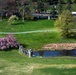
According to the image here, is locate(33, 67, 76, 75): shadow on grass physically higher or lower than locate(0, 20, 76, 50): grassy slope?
higher

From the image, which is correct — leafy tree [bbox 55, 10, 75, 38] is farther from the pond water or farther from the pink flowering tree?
the pink flowering tree

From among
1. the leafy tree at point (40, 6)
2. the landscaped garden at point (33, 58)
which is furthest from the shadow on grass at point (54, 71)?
the leafy tree at point (40, 6)

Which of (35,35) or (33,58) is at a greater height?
→ (33,58)

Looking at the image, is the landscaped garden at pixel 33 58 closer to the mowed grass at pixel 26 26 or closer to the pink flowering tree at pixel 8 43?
the mowed grass at pixel 26 26

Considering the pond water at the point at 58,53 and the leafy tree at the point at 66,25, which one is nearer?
the pond water at the point at 58,53

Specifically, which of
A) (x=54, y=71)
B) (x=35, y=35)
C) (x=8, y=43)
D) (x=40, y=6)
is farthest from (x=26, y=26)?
(x=54, y=71)

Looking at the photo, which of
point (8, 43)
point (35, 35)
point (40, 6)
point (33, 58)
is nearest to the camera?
point (33, 58)

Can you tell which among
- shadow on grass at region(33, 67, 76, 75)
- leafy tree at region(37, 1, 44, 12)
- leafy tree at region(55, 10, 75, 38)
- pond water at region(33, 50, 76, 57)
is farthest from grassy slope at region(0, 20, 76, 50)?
shadow on grass at region(33, 67, 76, 75)

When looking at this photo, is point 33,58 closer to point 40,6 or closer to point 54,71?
point 54,71

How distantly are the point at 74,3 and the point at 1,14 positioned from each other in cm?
3377

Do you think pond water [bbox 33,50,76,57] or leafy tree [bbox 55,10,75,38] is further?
leafy tree [bbox 55,10,75,38]

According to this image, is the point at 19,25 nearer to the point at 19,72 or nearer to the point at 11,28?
the point at 11,28

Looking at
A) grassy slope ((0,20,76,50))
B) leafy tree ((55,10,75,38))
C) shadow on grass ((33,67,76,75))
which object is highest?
shadow on grass ((33,67,76,75))

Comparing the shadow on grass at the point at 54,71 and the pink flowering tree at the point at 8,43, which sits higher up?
the shadow on grass at the point at 54,71
